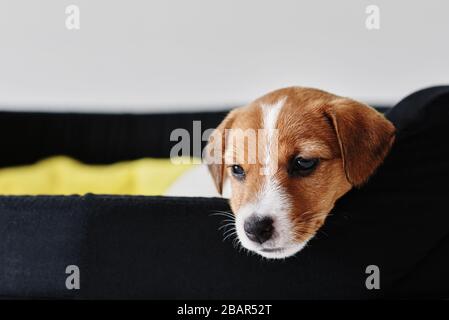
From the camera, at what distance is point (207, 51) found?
11.5 feet

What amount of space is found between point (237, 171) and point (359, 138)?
1.24 ft

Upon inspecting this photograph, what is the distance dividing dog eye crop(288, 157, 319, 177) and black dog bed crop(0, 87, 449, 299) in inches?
5.7

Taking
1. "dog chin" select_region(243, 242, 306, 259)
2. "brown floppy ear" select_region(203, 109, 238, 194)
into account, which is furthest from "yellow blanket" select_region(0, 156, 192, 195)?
"dog chin" select_region(243, 242, 306, 259)

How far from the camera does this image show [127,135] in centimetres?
329

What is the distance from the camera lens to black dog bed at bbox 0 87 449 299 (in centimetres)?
153

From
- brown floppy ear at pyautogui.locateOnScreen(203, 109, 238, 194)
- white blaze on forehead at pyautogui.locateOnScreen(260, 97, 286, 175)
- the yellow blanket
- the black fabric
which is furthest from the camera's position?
the black fabric

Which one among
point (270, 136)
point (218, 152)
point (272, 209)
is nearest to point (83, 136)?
point (218, 152)

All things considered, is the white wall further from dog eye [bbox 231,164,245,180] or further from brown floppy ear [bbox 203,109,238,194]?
dog eye [bbox 231,164,245,180]

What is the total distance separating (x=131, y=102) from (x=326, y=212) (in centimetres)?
230

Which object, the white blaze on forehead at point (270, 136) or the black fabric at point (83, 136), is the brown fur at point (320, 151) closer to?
the white blaze on forehead at point (270, 136)

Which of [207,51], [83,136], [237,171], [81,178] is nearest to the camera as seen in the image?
[237,171]

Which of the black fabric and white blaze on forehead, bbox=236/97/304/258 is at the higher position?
the black fabric

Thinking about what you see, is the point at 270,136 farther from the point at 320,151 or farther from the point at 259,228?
the point at 259,228
